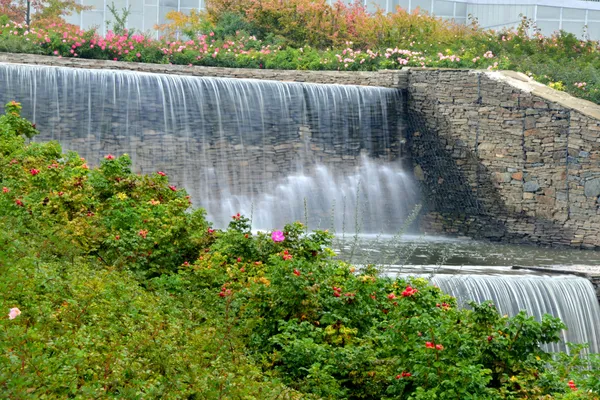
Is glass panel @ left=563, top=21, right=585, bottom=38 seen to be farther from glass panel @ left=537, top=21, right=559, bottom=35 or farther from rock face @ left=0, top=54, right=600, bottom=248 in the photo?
rock face @ left=0, top=54, right=600, bottom=248

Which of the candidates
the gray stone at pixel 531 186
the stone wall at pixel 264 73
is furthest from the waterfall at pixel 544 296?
the stone wall at pixel 264 73

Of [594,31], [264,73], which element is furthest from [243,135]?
[594,31]

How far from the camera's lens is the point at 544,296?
9672 mm

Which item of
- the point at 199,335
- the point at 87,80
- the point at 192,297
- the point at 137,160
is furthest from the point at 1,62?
the point at 199,335

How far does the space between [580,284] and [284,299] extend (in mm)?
4876

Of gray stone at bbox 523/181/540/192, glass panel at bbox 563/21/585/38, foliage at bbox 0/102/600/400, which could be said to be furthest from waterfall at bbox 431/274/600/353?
glass panel at bbox 563/21/585/38

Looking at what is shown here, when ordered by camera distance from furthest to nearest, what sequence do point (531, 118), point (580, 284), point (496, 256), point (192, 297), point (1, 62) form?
1. point (531, 118)
2. point (1, 62)
3. point (496, 256)
4. point (580, 284)
5. point (192, 297)

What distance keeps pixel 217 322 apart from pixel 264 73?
11897mm

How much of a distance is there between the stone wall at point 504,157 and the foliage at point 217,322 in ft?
29.3

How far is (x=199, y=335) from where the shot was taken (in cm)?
560

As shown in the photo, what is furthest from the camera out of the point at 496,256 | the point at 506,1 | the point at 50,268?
the point at 506,1

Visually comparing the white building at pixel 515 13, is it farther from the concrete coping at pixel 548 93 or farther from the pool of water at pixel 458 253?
the pool of water at pixel 458 253

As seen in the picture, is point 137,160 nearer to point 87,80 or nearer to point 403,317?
point 87,80

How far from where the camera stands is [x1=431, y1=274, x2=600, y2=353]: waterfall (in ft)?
30.9
